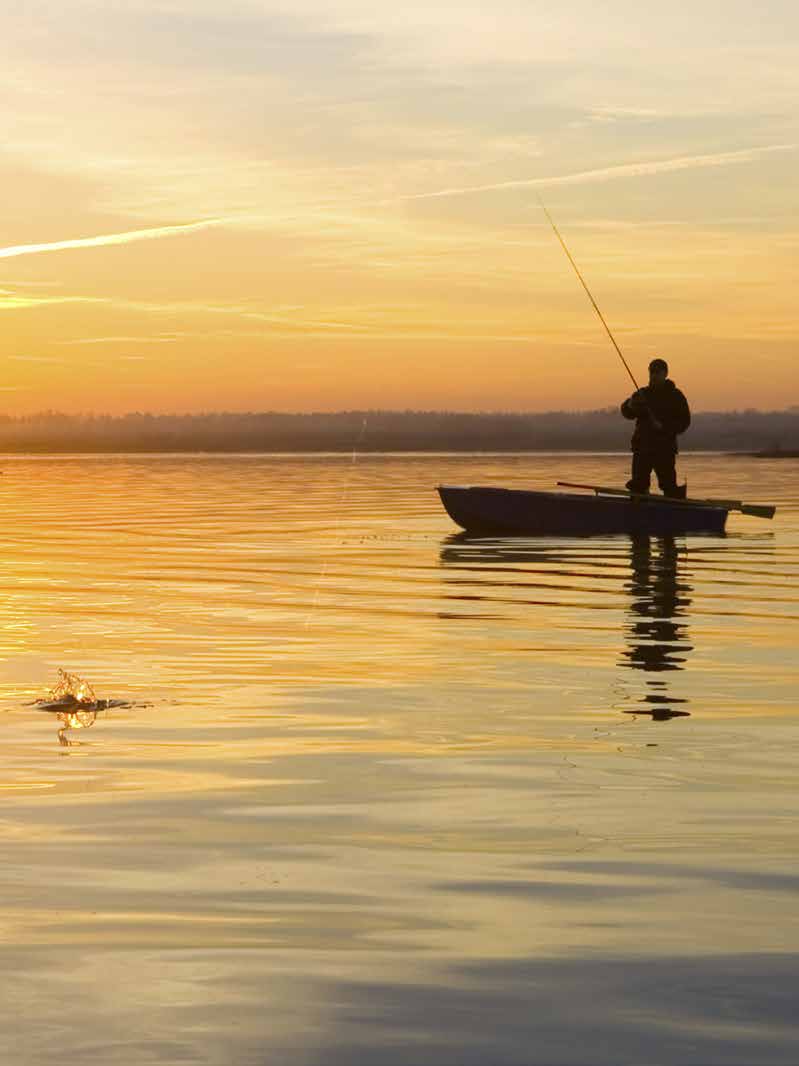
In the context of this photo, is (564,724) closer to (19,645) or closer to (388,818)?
(388,818)

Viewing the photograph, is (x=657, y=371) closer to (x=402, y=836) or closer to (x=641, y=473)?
(x=641, y=473)

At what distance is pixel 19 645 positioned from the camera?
15.5 m

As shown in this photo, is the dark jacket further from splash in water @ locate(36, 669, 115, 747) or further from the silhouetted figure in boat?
splash in water @ locate(36, 669, 115, 747)

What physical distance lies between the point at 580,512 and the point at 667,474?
1.38 metres

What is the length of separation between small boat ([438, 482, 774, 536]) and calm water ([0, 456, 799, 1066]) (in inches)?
393

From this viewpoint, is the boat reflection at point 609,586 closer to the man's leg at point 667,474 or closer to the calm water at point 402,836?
the calm water at point 402,836

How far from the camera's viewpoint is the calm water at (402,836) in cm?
525

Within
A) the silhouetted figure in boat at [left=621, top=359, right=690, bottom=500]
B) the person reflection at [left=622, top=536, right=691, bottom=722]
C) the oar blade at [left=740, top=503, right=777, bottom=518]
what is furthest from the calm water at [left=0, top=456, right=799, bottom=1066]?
the oar blade at [left=740, top=503, right=777, bottom=518]

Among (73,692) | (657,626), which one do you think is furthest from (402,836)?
(657,626)

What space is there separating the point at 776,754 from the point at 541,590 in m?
11.2

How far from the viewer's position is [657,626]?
17.0 metres

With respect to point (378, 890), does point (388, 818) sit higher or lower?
higher

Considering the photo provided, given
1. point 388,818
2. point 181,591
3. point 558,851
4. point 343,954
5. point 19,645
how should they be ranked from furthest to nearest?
point 181,591 → point 19,645 → point 388,818 → point 558,851 → point 343,954

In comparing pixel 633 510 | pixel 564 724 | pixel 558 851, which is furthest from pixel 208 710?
pixel 633 510
